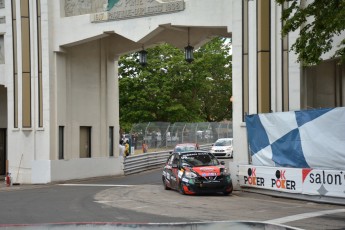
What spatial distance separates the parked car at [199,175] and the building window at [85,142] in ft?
26.2

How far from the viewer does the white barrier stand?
51.4 ft

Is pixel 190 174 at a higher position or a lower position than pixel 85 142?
lower

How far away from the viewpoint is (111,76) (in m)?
28.4

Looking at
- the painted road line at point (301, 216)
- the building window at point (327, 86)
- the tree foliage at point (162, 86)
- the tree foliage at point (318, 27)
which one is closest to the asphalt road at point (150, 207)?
the painted road line at point (301, 216)

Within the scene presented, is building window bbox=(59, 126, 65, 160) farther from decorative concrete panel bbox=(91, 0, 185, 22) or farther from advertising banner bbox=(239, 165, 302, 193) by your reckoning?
advertising banner bbox=(239, 165, 302, 193)

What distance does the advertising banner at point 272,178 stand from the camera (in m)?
17.2

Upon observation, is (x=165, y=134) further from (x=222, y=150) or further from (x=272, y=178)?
(x=272, y=178)

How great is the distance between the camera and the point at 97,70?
90.9ft

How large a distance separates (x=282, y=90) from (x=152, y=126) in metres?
23.1

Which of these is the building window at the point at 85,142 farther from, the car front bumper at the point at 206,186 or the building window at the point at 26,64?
the car front bumper at the point at 206,186

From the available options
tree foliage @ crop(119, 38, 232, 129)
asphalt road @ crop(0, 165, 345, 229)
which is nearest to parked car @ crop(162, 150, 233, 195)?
asphalt road @ crop(0, 165, 345, 229)

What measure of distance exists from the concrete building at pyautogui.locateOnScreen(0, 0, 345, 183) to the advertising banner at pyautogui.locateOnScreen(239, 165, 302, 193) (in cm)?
103

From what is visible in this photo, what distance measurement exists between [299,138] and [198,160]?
13.2ft

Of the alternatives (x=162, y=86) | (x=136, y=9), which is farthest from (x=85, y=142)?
(x=162, y=86)
